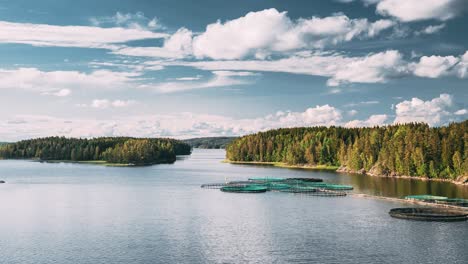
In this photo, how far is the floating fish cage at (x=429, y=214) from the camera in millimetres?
97312

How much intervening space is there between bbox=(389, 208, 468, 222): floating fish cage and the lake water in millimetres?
2884

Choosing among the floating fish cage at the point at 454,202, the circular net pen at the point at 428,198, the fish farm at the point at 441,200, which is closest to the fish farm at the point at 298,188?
the circular net pen at the point at 428,198

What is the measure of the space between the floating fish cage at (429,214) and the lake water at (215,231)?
9.46ft

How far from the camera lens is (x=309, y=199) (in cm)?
13512

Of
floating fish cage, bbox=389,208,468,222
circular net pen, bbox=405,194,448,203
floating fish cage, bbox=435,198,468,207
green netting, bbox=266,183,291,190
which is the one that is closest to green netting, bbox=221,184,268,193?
green netting, bbox=266,183,291,190

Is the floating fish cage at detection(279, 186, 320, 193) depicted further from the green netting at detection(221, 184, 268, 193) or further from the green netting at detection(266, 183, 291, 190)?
the green netting at detection(221, 184, 268, 193)

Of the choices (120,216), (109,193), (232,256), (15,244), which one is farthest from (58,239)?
(109,193)

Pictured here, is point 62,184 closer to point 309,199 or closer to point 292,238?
point 309,199

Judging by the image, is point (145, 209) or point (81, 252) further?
point (145, 209)

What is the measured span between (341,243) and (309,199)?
190ft

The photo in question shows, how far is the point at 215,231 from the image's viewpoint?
87375 mm

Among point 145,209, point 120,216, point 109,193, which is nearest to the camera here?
point 120,216

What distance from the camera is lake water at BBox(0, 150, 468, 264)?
7031 cm

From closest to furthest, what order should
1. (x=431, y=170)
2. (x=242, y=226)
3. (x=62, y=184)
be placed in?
(x=242, y=226), (x=62, y=184), (x=431, y=170)
